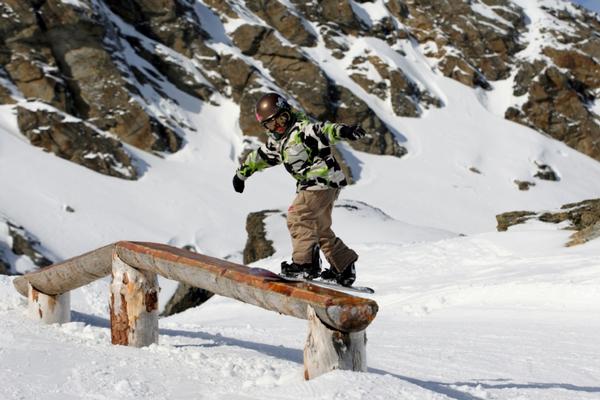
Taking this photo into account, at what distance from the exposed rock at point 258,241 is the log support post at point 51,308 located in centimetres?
1454

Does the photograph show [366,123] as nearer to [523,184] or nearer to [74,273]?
[523,184]

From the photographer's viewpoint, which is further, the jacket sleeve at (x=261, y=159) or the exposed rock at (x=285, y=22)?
the exposed rock at (x=285, y=22)

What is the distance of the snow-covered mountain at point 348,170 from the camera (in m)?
4.39

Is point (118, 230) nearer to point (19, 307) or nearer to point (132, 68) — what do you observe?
point (132, 68)

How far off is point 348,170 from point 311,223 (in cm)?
4406

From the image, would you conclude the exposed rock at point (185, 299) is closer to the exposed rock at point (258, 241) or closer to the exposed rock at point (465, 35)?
the exposed rock at point (258, 241)

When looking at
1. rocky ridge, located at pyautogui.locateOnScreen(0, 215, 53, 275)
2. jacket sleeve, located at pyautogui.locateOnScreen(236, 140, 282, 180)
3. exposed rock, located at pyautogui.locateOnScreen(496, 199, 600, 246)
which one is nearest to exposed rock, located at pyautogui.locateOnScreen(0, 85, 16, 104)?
rocky ridge, located at pyautogui.locateOnScreen(0, 215, 53, 275)

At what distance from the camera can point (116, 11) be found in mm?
53344

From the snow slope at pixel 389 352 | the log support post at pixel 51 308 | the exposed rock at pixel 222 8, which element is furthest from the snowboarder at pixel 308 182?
the exposed rock at pixel 222 8

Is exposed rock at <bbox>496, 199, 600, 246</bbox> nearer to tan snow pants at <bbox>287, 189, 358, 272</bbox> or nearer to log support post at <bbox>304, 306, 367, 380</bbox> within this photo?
tan snow pants at <bbox>287, 189, 358, 272</bbox>

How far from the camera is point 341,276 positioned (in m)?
5.18

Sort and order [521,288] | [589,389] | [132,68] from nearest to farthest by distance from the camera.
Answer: [589,389] < [521,288] < [132,68]

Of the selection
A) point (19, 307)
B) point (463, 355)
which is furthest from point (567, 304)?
point (19, 307)

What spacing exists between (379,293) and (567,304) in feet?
10.2
